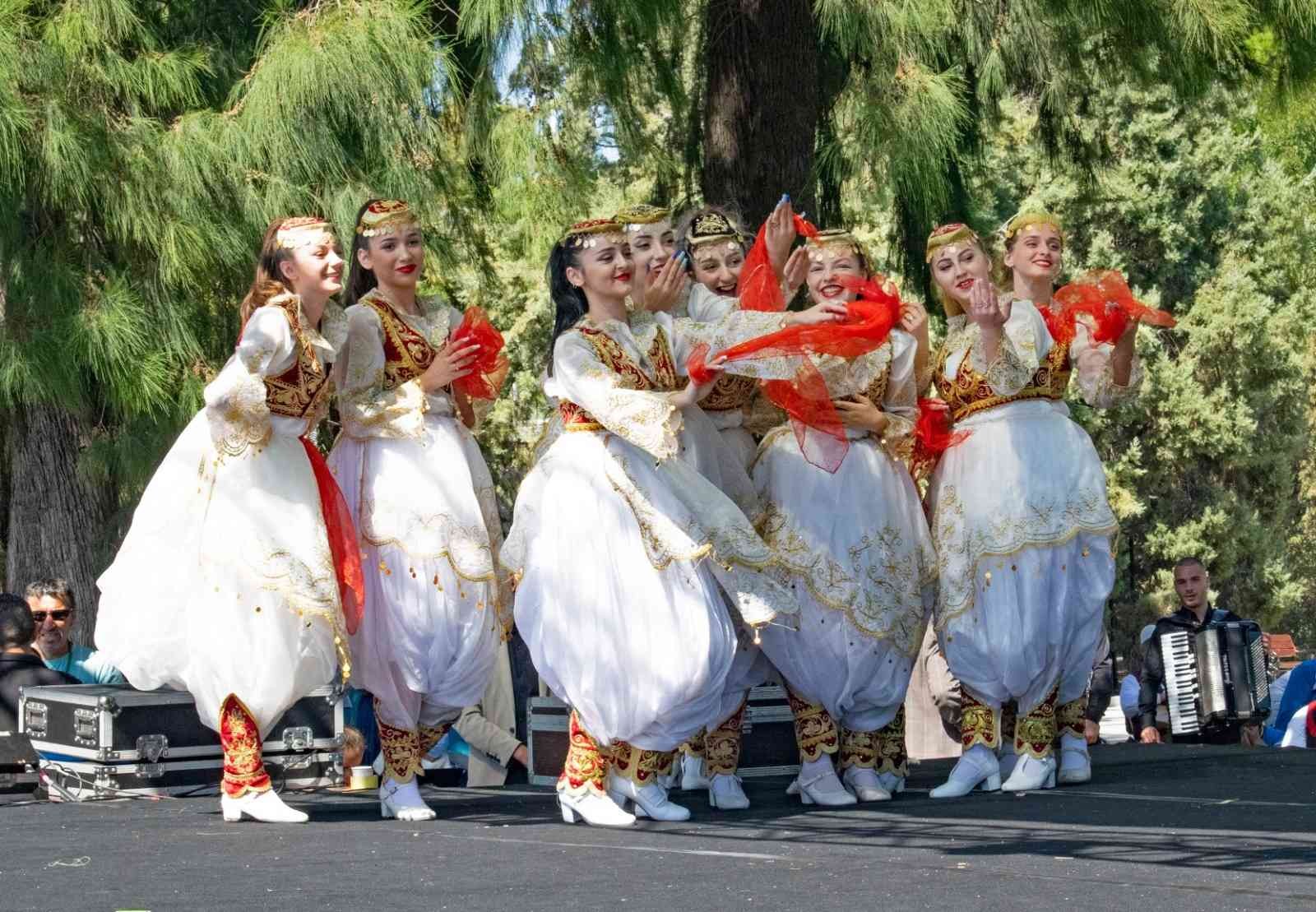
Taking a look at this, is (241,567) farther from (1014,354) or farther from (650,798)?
(1014,354)

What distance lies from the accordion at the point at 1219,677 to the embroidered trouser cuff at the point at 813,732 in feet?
8.24

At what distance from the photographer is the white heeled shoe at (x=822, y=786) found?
4.88 m

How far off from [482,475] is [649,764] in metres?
0.96

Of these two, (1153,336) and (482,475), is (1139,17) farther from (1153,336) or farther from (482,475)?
(1153,336)

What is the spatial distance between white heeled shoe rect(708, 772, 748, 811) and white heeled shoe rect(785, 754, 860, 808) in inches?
6.5

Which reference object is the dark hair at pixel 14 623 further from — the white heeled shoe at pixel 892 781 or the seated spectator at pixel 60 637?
the white heeled shoe at pixel 892 781

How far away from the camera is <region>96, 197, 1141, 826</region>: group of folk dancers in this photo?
14.9 ft

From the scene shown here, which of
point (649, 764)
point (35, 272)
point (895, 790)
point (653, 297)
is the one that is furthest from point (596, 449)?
point (35, 272)

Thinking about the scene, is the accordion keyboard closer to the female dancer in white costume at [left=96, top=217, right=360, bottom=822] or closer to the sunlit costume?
the sunlit costume

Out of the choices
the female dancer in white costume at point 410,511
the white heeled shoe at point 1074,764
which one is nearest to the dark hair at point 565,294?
the female dancer in white costume at point 410,511

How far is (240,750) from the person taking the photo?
4.63m

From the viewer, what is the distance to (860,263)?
5133 mm

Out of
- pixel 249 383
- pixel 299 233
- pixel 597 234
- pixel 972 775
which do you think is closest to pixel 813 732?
pixel 972 775

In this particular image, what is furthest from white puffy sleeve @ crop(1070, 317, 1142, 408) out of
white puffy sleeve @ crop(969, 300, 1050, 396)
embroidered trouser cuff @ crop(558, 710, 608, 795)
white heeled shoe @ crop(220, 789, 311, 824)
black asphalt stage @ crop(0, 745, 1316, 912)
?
white heeled shoe @ crop(220, 789, 311, 824)
